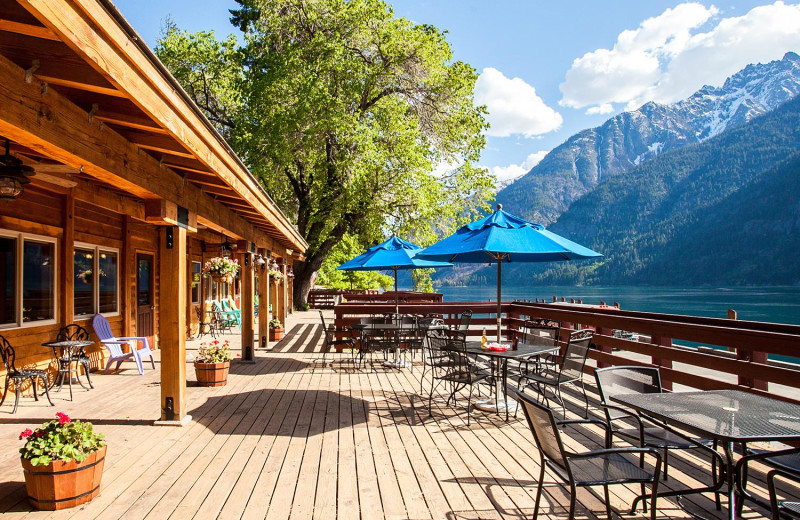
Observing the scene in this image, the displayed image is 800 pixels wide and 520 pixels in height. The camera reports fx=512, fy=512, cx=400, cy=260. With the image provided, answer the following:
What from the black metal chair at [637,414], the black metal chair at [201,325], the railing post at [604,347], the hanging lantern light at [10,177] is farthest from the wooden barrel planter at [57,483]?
the black metal chair at [201,325]

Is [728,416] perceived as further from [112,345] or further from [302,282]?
[302,282]

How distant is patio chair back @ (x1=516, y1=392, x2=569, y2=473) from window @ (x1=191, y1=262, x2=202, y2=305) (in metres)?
10.6

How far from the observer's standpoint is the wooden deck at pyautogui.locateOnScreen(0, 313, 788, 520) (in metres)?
2.98

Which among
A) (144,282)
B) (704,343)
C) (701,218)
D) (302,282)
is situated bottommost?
(704,343)

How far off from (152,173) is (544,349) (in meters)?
3.89

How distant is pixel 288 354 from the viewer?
364 inches

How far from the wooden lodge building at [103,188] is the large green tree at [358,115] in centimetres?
699

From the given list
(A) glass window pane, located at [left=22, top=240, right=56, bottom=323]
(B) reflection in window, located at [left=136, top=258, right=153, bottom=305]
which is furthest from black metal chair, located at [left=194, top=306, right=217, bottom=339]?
(A) glass window pane, located at [left=22, top=240, right=56, bottom=323]

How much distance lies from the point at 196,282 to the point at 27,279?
6312 mm

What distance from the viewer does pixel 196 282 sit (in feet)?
40.0

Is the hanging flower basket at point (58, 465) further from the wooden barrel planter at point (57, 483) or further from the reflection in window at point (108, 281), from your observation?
the reflection in window at point (108, 281)

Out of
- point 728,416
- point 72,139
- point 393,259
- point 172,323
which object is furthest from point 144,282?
point 728,416

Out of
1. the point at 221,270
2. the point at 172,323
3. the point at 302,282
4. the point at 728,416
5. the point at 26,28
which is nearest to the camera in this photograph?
the point at 26,28

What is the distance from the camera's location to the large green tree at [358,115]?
16078mm
